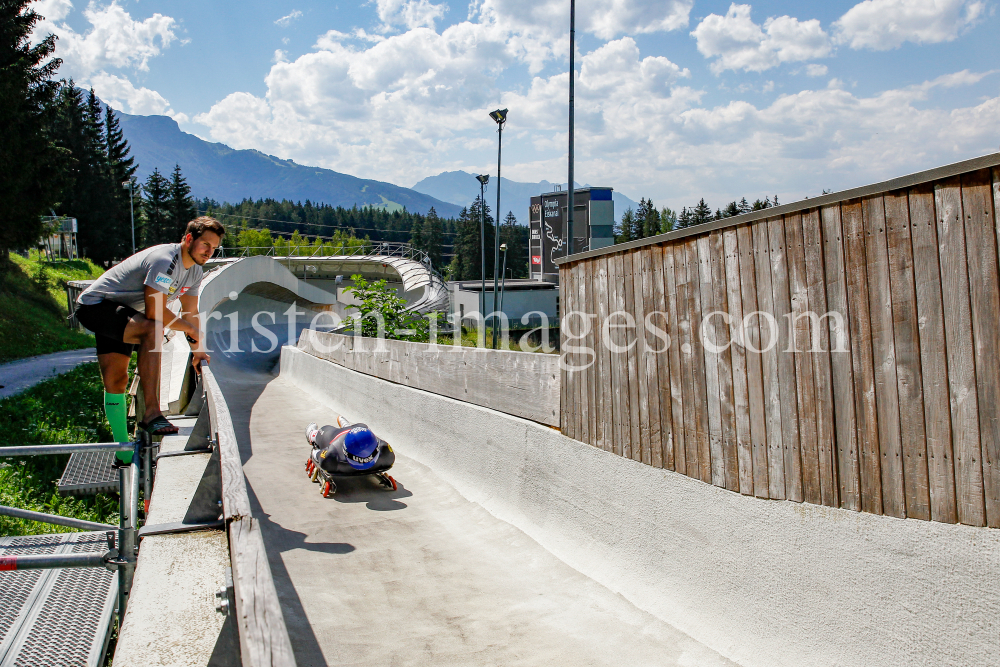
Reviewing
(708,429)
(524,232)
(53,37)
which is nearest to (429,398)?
(708,429)

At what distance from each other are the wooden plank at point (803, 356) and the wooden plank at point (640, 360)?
139 cm

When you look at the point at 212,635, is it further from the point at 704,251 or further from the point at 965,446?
the point at 704,251

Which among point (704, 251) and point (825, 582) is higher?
point (704, 251)

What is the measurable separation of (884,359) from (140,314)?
4.64 m

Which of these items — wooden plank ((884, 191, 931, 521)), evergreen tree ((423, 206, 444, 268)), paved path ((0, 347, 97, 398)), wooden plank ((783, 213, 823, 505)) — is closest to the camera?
wooden plank ((884, 191, 931, 521))

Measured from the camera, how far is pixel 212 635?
2.48 metres

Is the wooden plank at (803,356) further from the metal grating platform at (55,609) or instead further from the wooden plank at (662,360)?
the metal grating platform at (55,609)

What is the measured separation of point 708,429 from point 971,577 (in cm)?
175

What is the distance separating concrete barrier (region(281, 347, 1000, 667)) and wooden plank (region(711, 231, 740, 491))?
0.73 feet

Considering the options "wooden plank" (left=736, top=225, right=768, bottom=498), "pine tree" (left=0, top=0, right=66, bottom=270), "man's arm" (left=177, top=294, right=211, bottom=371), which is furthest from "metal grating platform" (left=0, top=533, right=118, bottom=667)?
"pine tree" (left=0, top=0, right=66, bottom=270)

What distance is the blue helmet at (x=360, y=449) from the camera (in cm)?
755

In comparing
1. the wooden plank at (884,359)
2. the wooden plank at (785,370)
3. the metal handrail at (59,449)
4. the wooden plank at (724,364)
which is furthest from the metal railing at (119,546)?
the wooden plank at (884,359)

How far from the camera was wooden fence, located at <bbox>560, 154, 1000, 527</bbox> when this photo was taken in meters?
3.02

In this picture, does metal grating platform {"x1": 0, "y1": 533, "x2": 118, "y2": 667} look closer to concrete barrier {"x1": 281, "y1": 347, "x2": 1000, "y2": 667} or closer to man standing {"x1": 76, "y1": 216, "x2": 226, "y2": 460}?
man standing {"x1": 76, "y1": 216, "x2": 226, "y2": 460}
